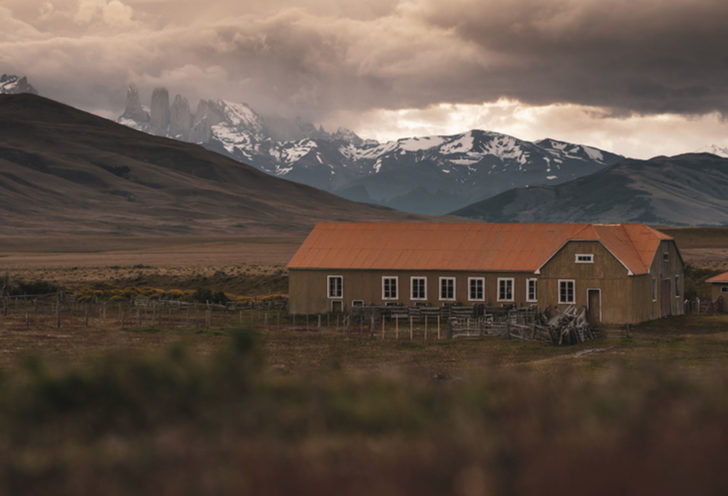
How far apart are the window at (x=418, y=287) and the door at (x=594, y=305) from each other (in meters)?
10.3

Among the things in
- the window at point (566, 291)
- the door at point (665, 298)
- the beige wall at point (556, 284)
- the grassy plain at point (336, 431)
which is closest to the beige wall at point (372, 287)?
the beige wall at point (556, 284)

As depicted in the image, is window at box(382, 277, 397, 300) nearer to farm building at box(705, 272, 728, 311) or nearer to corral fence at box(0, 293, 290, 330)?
corral fence at box(0, 293, 290, 330)

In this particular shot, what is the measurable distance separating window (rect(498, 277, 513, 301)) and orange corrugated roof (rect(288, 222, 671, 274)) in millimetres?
659

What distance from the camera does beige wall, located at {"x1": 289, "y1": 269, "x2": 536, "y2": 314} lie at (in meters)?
52.2

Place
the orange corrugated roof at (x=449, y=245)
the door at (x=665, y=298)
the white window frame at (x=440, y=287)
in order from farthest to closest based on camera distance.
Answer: the white window frame at (x=440, y=287) → the orange corrugated roof at (x=449, y=245) → the door at (x=665, y=298)

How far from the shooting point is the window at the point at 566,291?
156 ft

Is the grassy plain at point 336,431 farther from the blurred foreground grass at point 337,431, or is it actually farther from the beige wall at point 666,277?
the beige wall at point 666,277

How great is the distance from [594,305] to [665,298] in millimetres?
7305

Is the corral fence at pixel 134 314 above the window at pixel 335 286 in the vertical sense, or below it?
below

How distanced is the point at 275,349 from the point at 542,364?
1309cm

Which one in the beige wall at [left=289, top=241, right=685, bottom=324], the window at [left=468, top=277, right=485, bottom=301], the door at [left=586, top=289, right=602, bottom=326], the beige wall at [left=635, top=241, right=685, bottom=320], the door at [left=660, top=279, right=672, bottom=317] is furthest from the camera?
the window at [left=468, top=277, right=485, bottom=301]

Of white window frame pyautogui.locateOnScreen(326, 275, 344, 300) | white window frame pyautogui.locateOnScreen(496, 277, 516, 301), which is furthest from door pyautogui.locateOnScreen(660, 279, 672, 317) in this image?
white window frame pyautogui.locateOnScreen(326, 275, 344, 300)

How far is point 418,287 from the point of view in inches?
2104

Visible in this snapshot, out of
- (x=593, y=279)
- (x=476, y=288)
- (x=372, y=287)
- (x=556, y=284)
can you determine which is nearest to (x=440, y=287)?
(x=476, y=288)
